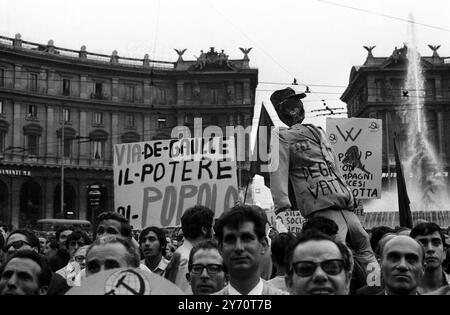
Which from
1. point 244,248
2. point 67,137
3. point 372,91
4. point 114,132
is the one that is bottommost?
point 244,248

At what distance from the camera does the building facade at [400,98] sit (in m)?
66.6

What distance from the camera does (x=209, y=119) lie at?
219 ft

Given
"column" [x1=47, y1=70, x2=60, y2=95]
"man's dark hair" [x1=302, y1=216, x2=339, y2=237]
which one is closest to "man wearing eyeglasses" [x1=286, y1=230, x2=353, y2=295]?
"man's dark hair" [x1=302, y1=216, x2=339, y2=237]

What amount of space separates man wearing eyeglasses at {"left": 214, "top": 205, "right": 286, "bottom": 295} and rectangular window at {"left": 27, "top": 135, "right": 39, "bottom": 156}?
190 ft

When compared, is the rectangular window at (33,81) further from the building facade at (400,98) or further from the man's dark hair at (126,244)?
the man's dark hair at (126,244)

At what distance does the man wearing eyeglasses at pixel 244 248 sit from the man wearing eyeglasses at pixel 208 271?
412 mm

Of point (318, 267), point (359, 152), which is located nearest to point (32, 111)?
point (359, 152)

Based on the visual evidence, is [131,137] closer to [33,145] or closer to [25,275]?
[33,145]

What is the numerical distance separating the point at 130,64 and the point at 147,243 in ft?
200

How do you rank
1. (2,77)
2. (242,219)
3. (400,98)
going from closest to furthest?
(242,219), (2,77), (400,98)

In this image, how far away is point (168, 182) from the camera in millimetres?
8711

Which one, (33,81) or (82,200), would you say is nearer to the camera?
(33,81)

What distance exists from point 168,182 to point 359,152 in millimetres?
3638

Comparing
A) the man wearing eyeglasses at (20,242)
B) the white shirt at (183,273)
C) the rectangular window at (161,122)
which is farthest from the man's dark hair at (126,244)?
the rectangular window at (161,122)
